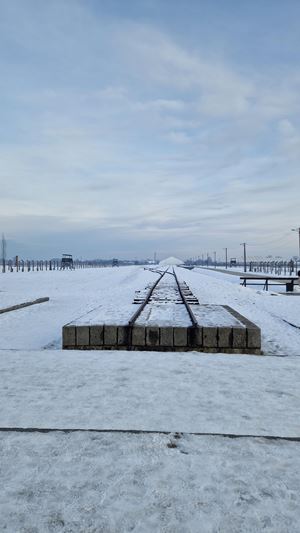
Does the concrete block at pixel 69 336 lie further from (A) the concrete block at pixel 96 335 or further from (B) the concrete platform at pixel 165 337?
(A) the concrete block at pixel 96 335

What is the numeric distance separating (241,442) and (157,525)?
1.10 meters

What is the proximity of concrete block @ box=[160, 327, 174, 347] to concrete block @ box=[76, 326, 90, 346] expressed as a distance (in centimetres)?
125

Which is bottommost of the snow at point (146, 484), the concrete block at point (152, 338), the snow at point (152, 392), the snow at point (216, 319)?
the snow at point (146, 484)

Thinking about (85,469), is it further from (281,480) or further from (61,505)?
(281,480)

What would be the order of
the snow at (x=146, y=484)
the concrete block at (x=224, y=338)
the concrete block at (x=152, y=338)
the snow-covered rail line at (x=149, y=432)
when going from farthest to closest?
1. the concrete block at (x=152, y=338)
2. the concrete block at (x=224, y=338)
3. the snow-covered rail line at (x=149, y=432)
4. the snow at (x=146, y=484)

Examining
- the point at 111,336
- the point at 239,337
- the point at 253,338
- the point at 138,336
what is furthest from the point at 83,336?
the point at 253,338

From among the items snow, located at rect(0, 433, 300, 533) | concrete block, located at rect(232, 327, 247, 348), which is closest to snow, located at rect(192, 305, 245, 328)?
concrete block, located at rect(232, 327, 247, 348)

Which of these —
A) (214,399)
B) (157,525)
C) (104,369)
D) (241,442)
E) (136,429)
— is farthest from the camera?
(104,369)

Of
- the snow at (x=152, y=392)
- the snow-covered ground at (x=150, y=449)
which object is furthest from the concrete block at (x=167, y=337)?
the snow-covered ground at (x=150, y=449)

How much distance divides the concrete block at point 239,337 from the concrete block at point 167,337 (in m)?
1.02

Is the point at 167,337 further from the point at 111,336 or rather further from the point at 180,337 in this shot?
the point at 111,336

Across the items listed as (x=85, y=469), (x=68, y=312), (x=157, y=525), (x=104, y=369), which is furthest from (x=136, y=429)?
(x=68, y=312)

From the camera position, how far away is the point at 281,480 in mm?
2342

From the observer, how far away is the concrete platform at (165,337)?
5965 millimetres
